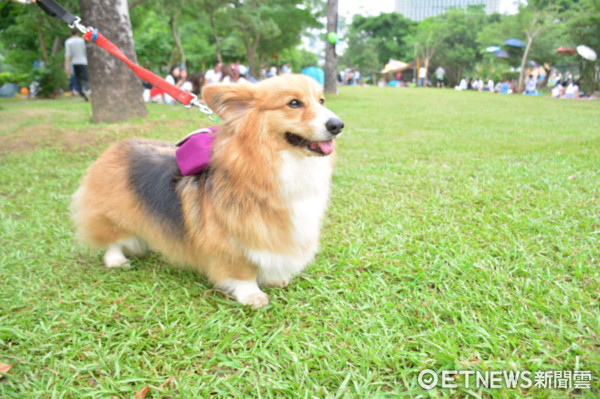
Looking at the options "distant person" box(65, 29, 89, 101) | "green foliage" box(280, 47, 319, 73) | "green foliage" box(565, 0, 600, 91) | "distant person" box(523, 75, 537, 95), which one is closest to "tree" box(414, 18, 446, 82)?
"green foliage" box(280, 47, 319, 73)

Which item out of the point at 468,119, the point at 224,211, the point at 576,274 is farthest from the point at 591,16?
the point at 224,211

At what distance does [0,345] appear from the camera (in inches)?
71.2

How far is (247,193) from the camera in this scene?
1939mm

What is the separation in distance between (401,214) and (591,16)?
2654cm

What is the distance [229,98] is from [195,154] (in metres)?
0.40

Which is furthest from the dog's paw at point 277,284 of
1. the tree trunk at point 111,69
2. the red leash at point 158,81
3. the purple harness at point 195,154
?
the tree trunk at point 111,69

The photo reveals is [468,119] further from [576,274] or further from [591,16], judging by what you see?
[591,16]

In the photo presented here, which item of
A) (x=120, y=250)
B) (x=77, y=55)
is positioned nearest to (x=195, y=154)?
(x=120, y=250)

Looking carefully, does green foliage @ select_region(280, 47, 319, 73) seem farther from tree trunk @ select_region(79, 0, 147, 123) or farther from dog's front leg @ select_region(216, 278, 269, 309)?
dog's front leg @ select_region(216, 278, 269, 309)

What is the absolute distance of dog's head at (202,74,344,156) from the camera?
6.24 ft

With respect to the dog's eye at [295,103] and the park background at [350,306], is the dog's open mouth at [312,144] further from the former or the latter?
the park background at [350,306]

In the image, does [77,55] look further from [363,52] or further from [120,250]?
[363,52]

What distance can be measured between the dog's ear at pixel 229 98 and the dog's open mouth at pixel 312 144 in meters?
0.29

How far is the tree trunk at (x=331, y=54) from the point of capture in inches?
605
